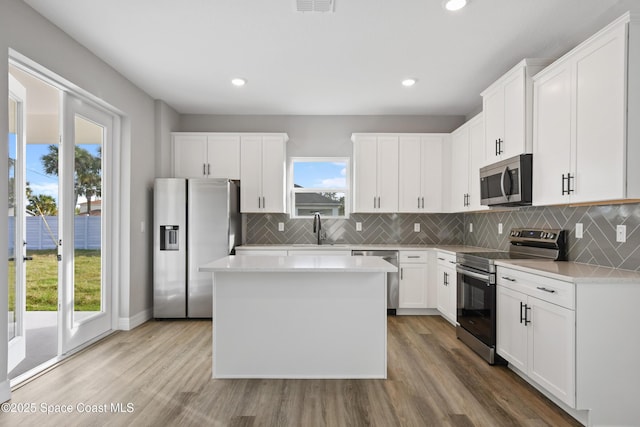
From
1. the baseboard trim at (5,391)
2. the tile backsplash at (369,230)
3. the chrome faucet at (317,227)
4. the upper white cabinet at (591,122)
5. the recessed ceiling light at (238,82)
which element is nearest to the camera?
the upper white cabinet at (591,122)

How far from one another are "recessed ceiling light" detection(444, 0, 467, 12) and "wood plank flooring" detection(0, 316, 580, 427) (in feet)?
8.61

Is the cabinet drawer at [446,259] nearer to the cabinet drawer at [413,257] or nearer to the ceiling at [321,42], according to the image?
the cabinet drawer at [413,257]

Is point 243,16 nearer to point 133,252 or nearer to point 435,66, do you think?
point 435,66

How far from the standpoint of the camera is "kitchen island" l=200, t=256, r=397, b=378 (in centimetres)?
280

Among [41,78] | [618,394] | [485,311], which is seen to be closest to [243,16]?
[41,78]

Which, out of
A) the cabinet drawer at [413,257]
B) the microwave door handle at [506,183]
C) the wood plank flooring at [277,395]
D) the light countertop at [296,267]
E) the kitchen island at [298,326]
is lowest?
the wood plank flooring at [277,395]

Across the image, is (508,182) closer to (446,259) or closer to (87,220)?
(446,259)

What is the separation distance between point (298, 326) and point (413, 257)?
7.59ft

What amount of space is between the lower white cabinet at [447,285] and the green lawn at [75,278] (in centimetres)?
365

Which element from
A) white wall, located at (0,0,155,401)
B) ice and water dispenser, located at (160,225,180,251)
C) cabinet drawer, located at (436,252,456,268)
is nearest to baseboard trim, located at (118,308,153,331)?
white wall, located at (0,0,155,401)

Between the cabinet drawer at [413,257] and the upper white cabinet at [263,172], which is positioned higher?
the upper white cabinet at [263,172]

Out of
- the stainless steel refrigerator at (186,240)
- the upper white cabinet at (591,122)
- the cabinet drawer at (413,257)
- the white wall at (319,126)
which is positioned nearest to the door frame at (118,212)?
the stainless steel refrigerator at (186,240)

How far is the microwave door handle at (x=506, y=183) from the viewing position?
10.4ft

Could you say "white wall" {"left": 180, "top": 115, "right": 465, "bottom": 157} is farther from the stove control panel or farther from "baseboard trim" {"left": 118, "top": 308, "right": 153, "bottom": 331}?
"baseboard trim" {"left": 118, "top": 308, "right": 153, "bottom": 331}
